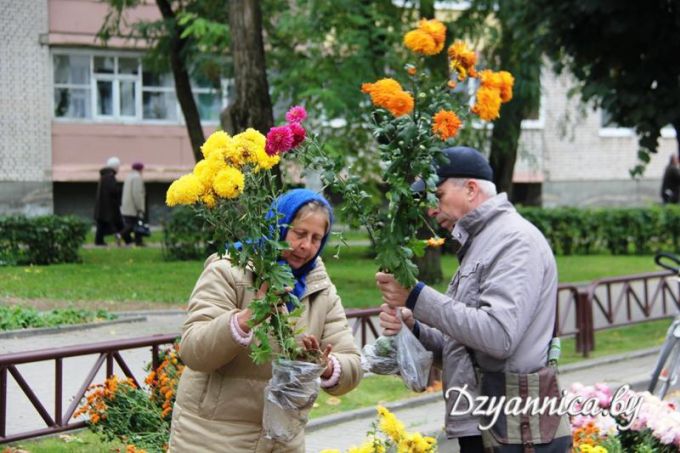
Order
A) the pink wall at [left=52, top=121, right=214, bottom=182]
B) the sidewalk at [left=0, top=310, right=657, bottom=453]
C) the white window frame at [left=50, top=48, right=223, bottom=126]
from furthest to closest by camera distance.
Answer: the white window frame at [left=50, top=48, right=223, bottom=126] < the pink wall at [left=52, top=121, right=214, bottom=182] < the sidewalk at [left=0, top=310, right=657, bottom=453]

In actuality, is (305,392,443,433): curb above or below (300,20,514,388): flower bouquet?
below

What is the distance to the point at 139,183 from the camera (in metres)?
24.7

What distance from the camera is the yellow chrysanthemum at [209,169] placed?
158 inches

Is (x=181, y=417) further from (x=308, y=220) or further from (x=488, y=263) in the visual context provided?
(x=488, y=263)

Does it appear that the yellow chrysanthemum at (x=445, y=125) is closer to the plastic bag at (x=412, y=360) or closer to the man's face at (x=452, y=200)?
the man's face at (x=452, y=200)

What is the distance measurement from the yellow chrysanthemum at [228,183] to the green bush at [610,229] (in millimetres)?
22958

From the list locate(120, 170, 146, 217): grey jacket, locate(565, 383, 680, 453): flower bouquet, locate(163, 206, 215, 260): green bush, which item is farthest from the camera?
locate(120, 170, 146, 217): grey jacket

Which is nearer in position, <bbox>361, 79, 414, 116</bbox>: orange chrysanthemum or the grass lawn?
<bbox>361, 79, 414, 116</bbox>: orange chrysanthemum

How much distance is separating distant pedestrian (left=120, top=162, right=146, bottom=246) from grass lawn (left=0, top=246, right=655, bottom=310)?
4.26 ft

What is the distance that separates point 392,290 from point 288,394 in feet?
1.70

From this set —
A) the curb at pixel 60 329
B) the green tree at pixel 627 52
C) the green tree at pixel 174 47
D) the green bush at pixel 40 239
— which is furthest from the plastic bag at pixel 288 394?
the green tree at pixel 174 47

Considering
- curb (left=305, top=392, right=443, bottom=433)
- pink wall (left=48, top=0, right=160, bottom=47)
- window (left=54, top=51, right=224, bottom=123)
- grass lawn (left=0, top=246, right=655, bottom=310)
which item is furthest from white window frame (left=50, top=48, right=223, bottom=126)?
curb (left=305, top=392, right=443, bottom=433)

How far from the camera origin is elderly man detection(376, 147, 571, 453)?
406cm

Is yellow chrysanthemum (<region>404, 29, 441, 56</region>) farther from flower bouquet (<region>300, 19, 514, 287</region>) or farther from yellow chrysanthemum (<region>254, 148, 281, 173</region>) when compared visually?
yellow chrysanthemum (<region>254, 148, 281, 173</region>)
